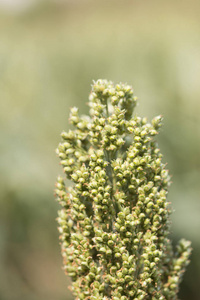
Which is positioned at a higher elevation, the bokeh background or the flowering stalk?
the bokeh background

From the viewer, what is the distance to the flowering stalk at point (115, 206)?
9.57 feet

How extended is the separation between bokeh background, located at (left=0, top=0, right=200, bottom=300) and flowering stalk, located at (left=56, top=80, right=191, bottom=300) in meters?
5.32

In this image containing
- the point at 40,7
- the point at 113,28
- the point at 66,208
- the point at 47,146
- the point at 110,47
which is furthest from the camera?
the point at 40,7

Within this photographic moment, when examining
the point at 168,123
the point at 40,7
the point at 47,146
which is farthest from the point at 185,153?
the point at 40,7

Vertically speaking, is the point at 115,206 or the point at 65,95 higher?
the point at 65,95

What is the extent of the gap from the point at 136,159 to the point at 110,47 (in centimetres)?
1329

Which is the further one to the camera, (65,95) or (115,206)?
(65,95)

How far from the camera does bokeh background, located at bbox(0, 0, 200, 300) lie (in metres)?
9.13

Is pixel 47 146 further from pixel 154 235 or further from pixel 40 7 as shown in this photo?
pixel 40 7

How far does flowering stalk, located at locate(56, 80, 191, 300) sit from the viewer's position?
2.92 metres

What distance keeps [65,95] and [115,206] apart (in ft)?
35.7

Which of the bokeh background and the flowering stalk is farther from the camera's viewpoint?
the bokeh background

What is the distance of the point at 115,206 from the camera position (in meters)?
3.04

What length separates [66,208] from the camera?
3227 mm
